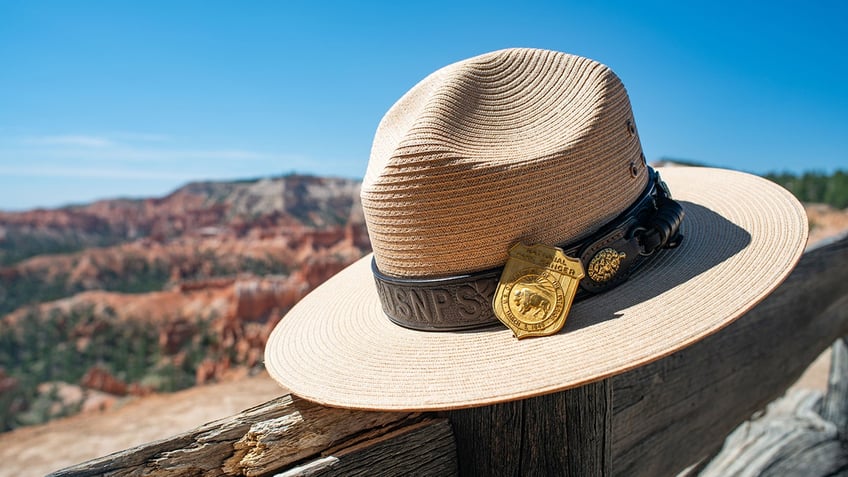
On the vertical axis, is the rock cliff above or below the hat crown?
below

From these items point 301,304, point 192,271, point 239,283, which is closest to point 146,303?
point 239,283

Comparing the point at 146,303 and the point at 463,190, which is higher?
the point at 463,190

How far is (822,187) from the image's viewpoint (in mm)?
29516

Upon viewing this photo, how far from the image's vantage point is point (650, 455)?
1759 mm

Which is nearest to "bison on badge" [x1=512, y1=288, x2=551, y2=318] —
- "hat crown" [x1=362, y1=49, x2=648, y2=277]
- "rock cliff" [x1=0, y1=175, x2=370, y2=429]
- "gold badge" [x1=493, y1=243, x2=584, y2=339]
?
"gold badge" [x1=493, y1=243, x2=584, y2=339]

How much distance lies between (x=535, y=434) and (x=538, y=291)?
43 centimetres

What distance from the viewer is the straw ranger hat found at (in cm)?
106

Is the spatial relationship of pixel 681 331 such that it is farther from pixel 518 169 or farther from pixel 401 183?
pixel 401 183

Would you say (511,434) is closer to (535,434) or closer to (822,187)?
(535,434)

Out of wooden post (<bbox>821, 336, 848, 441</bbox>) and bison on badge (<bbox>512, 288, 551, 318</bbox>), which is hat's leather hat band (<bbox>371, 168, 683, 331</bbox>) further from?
wooden post (<bbox>821, 336, 848, 441</bbox>)

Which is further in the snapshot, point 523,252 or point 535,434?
point 535,434

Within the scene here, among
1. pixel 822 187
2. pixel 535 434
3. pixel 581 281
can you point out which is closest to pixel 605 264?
pixel 581 281

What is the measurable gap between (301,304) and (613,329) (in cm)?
114

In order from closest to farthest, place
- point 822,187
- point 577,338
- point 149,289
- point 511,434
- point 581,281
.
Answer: point 577,338
point 581,281
point 511,434
point 822,187
point 149,289
